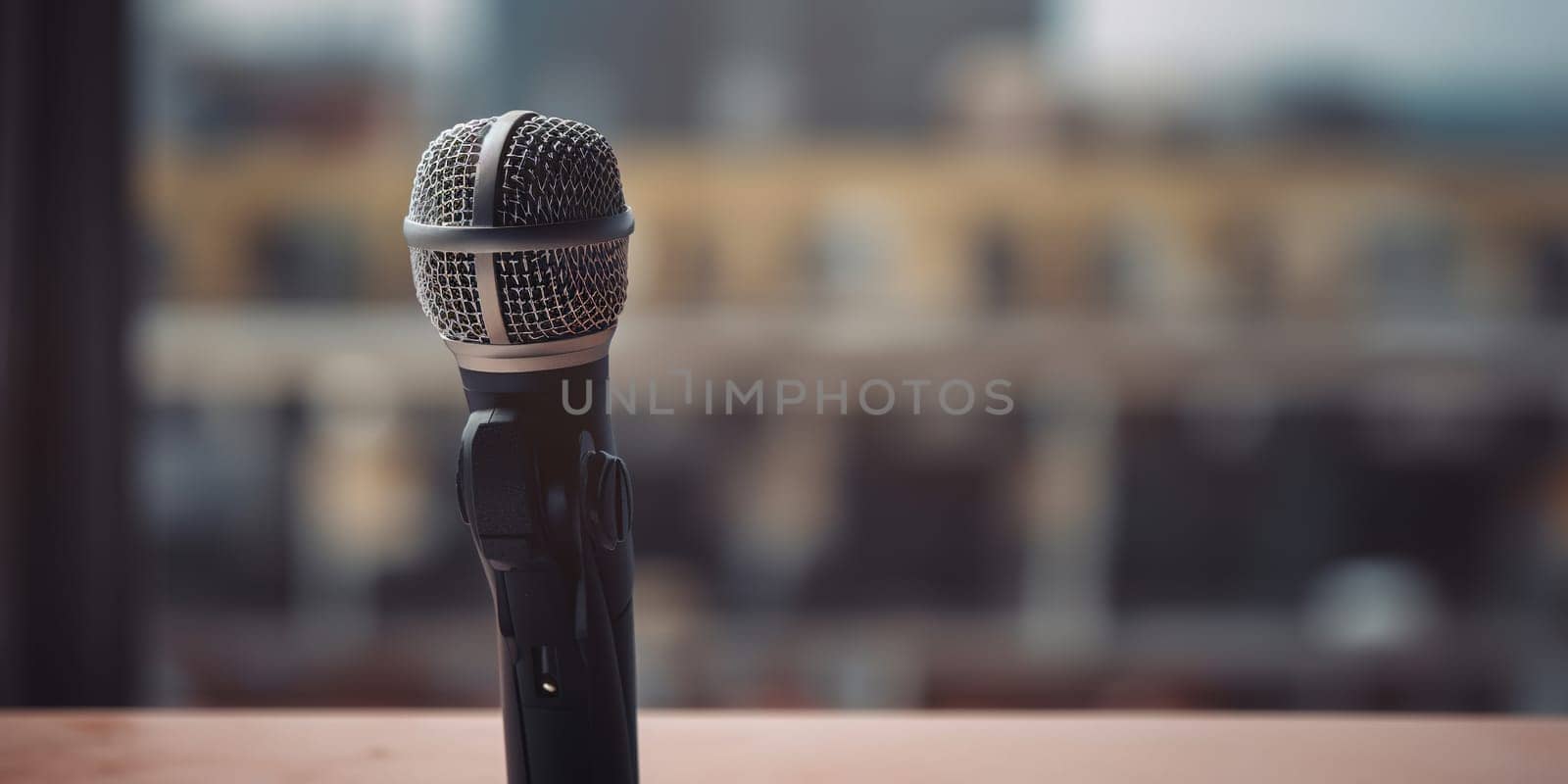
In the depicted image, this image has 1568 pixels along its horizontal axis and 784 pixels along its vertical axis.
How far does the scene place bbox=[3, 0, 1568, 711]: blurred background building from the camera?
1.80m

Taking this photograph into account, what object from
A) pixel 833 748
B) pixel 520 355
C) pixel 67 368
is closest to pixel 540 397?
pixel 520 355

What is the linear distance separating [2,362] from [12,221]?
0.18 metres

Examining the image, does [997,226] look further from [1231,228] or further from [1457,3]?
[1457,3]

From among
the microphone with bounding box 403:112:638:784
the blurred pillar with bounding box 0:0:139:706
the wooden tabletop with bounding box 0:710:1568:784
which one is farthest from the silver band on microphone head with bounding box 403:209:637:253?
the blurred pillar with bounding box 0:0:139:706

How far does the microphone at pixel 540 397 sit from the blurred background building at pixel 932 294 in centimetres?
117

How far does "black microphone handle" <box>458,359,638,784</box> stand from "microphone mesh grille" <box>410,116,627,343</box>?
0.10 ft

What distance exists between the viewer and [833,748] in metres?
0.82

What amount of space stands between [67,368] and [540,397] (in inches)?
48.1

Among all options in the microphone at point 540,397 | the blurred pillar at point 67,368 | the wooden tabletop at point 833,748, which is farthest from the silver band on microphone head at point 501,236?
the blurred pillar at point 67,368

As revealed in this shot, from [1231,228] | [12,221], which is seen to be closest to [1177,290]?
[1231,228]

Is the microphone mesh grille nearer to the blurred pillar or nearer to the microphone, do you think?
the microphone

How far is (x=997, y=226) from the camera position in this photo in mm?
1844

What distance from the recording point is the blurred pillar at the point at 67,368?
146 centimetres

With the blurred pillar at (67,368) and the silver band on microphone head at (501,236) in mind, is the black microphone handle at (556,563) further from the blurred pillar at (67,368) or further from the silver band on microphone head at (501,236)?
the blurred pillar at (67,368)
